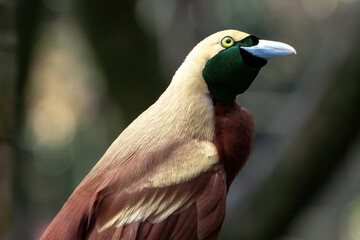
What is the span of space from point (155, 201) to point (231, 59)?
2.08 ft

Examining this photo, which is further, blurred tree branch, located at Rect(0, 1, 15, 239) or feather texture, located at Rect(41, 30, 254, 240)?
blurred tree branch, located at Rect(0, 1, 15, 239)

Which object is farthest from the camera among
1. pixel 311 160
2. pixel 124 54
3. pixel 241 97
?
pixel 241 97

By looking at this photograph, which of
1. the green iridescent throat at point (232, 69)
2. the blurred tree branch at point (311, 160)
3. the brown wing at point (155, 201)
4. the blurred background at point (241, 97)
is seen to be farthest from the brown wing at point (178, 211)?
the blurred tree branch at point (311, 160)

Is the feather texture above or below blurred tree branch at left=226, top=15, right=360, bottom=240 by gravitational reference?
above

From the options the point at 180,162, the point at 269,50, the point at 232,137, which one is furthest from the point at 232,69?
the point at 180,162

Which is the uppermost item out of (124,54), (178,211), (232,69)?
(232,69)

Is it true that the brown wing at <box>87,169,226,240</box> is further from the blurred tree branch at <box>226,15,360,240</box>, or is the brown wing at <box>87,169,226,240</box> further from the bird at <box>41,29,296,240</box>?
the blurred tree branch at <box>226,15,360,240</box>

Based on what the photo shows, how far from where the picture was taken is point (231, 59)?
237 cm

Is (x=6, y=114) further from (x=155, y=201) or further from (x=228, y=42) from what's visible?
(x=228, y=42)

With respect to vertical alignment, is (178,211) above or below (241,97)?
above

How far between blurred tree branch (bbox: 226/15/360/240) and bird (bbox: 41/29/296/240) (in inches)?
77.6

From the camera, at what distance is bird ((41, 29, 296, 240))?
2.25m

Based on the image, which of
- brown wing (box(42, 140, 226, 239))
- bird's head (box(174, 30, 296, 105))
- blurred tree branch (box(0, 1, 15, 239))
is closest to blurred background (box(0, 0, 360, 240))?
blurred tree branch (box(0, 1, 15, 239))

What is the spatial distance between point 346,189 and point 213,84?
7.06m
